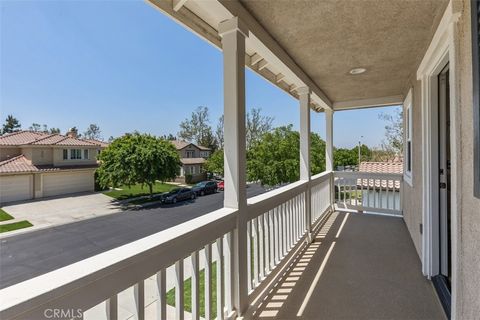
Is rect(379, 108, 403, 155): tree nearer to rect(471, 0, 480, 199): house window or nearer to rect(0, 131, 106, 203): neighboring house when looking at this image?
rect(471, 0, 480, 199): house window

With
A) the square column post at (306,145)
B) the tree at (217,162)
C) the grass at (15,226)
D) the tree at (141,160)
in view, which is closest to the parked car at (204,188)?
the tree at (217,162)

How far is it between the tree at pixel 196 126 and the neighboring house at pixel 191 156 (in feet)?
4.40

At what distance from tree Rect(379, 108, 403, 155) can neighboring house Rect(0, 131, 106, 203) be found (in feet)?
41.1

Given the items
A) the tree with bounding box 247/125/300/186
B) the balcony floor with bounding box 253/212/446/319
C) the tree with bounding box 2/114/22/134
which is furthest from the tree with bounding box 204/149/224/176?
the balcony floor with bounding box 253/212/446/319

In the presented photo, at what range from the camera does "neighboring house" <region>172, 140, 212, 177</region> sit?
21.3 meters

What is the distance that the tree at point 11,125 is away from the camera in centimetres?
497

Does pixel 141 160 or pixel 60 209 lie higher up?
pixel 141 160

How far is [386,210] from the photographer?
16.8 ft

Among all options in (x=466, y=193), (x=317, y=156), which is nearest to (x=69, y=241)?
(x=466, y=193)

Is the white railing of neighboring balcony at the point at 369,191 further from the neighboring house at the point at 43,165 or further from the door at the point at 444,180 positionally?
the neighboring house at the point at 43,165

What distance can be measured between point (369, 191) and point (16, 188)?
9308 mm

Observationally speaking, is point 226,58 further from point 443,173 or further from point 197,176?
point 197,176

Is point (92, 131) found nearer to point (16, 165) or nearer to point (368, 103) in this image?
point (16, 165)

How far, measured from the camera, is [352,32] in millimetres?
2281
